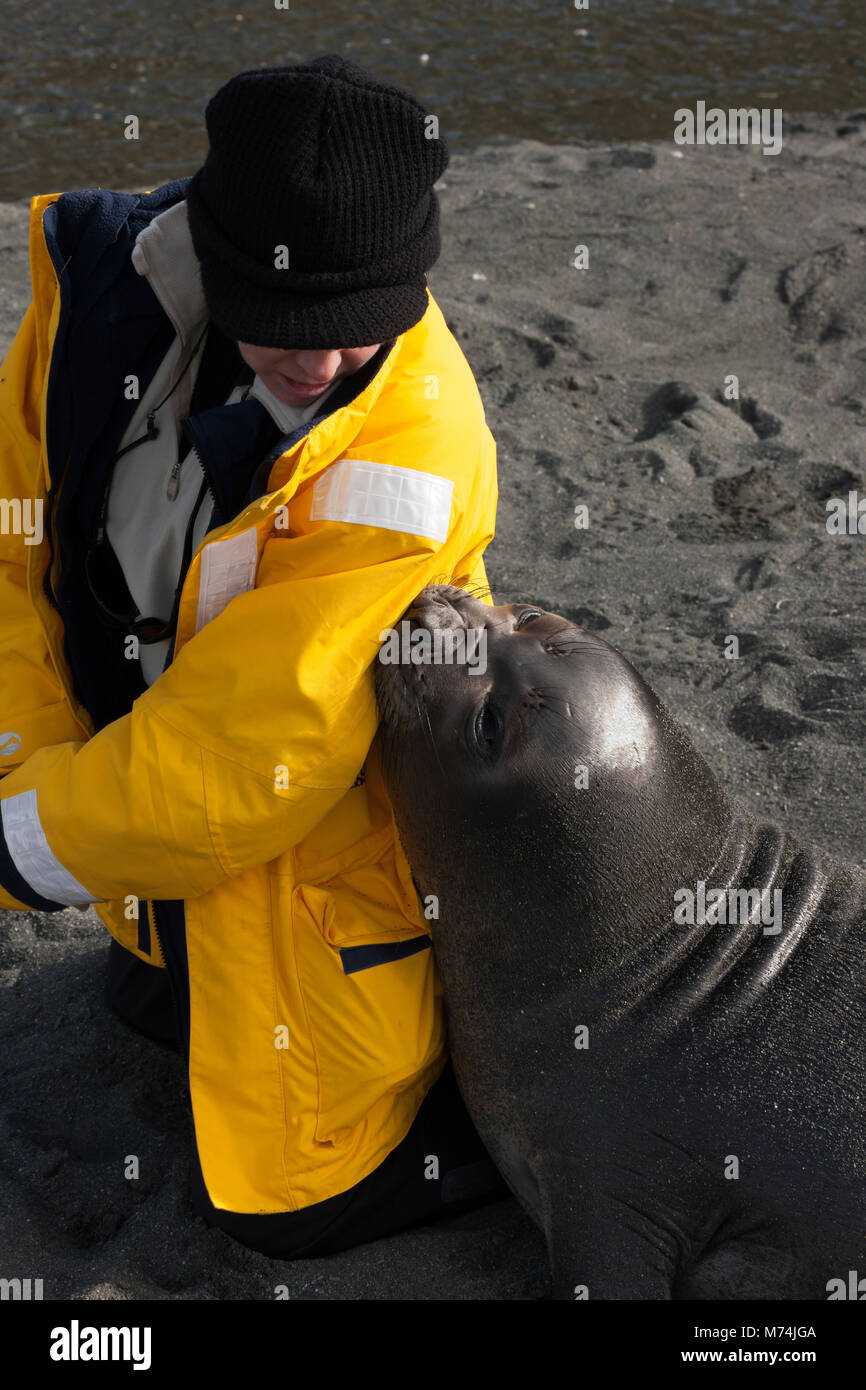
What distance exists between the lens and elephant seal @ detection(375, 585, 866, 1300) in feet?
8.72

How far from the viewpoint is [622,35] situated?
10.9 m

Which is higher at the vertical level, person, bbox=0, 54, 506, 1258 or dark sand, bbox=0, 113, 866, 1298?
person, bbox=0, 54, 506, 1258

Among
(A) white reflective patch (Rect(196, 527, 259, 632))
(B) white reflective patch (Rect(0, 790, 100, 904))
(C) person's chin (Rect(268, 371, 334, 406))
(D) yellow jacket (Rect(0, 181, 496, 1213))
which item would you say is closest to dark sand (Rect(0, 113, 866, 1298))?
(D) yellow jacket (Rect(0, 181, 496, 1213))

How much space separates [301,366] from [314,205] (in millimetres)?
315

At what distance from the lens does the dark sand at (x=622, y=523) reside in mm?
2971

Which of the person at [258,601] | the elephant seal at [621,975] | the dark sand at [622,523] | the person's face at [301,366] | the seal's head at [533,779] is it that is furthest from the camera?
the dark sand at [622,523]

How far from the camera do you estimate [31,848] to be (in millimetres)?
2648

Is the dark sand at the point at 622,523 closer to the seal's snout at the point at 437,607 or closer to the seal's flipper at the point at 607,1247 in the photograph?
the seal's flipper at the point at 607,1247

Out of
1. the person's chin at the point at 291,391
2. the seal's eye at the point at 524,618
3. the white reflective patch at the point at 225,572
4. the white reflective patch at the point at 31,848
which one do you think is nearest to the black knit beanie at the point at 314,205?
the person's chin at the point at 291,391

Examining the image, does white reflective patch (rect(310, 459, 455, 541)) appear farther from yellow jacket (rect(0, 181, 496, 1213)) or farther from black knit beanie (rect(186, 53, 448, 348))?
black knit beanie (rect(186, 53, 448, 348))

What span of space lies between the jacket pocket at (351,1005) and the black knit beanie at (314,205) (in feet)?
3.62

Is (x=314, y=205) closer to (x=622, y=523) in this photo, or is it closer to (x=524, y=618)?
(x=524, y=618)

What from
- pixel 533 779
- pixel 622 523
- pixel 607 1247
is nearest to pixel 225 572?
pixel 533 779

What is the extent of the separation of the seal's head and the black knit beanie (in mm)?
652
